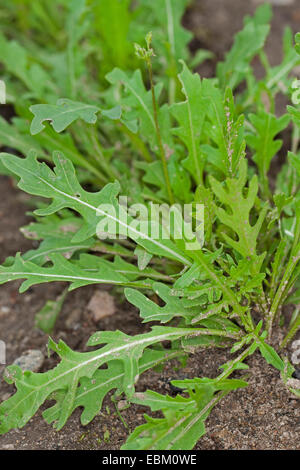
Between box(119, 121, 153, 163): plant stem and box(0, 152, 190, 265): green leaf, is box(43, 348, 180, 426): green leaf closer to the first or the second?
box(0, 152, 190, 265): green leaf

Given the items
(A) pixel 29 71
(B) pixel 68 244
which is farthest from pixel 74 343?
(A) pixel 29 71

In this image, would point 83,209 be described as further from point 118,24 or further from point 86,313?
point 118,24

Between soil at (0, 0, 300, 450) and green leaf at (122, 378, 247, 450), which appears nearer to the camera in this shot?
green leaf at (122, 378, 247, 450)

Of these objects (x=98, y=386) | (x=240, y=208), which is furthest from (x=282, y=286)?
(x=98, y=386)

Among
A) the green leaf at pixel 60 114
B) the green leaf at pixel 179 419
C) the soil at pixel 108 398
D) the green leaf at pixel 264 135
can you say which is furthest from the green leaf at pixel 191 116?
the green leaf at pixel 179 419

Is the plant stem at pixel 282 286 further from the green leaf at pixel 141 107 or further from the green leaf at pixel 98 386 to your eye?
the green leaf at pixel 141 107

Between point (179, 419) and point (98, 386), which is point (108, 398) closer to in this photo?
point (98, 386)

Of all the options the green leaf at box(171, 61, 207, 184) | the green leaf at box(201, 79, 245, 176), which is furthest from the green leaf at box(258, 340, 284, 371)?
the green leaf at box(171, 61, 207, 184)

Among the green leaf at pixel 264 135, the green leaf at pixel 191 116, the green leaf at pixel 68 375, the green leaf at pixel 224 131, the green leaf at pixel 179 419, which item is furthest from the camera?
the green leaf at pixel 264 135
